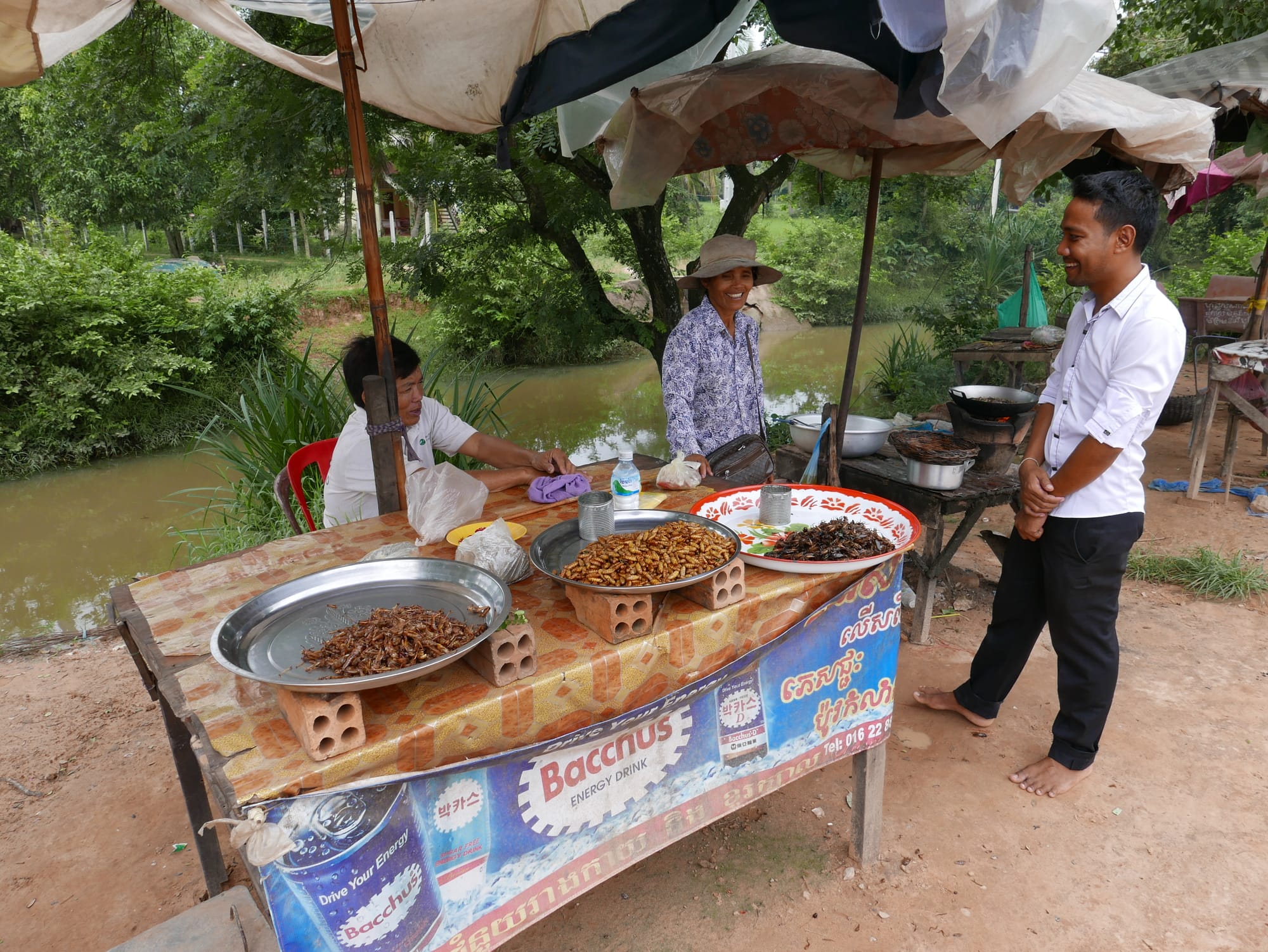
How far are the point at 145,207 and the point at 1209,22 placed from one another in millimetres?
24342

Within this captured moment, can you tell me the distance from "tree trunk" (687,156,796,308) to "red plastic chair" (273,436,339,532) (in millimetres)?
4061

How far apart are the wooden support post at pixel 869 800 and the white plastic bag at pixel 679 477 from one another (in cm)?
103

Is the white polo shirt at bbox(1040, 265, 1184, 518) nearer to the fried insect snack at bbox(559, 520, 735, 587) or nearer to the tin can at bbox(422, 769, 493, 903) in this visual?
the fried insect snack at bbox(559, 520, 735, 587)

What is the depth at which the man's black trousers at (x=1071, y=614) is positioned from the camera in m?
2.42

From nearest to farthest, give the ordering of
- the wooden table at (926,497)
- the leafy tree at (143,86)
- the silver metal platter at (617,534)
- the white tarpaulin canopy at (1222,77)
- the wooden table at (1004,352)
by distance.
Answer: the silver metal platter at (617,534), the wooden table at (926,497), the white tarpaulin canopy at (1222,77), the leafy tree at (143,86), the wooden table at (1004,352)

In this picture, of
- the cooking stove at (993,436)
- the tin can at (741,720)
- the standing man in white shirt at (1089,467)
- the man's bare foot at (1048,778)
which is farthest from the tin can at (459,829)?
the cooking stove at (993,436)

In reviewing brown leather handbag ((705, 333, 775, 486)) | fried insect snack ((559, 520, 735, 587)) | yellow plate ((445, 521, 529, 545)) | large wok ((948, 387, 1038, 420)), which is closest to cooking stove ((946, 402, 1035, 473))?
large wok ((948, 387, 1038, 420))

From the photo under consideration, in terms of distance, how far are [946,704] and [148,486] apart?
8893mm

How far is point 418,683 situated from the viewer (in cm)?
150

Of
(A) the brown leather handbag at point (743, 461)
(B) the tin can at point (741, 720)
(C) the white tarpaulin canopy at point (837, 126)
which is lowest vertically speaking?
(B) the tin can at point (741, 720)

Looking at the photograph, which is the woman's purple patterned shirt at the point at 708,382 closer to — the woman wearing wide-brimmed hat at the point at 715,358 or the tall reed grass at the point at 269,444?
the woman wearing wide-brimmed hat at the point at 715,358

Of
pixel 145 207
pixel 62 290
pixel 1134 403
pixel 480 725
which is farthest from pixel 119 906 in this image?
pixel 145 207

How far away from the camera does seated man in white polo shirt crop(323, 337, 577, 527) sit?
111 inches

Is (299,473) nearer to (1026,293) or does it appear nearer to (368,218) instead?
(368,218)
